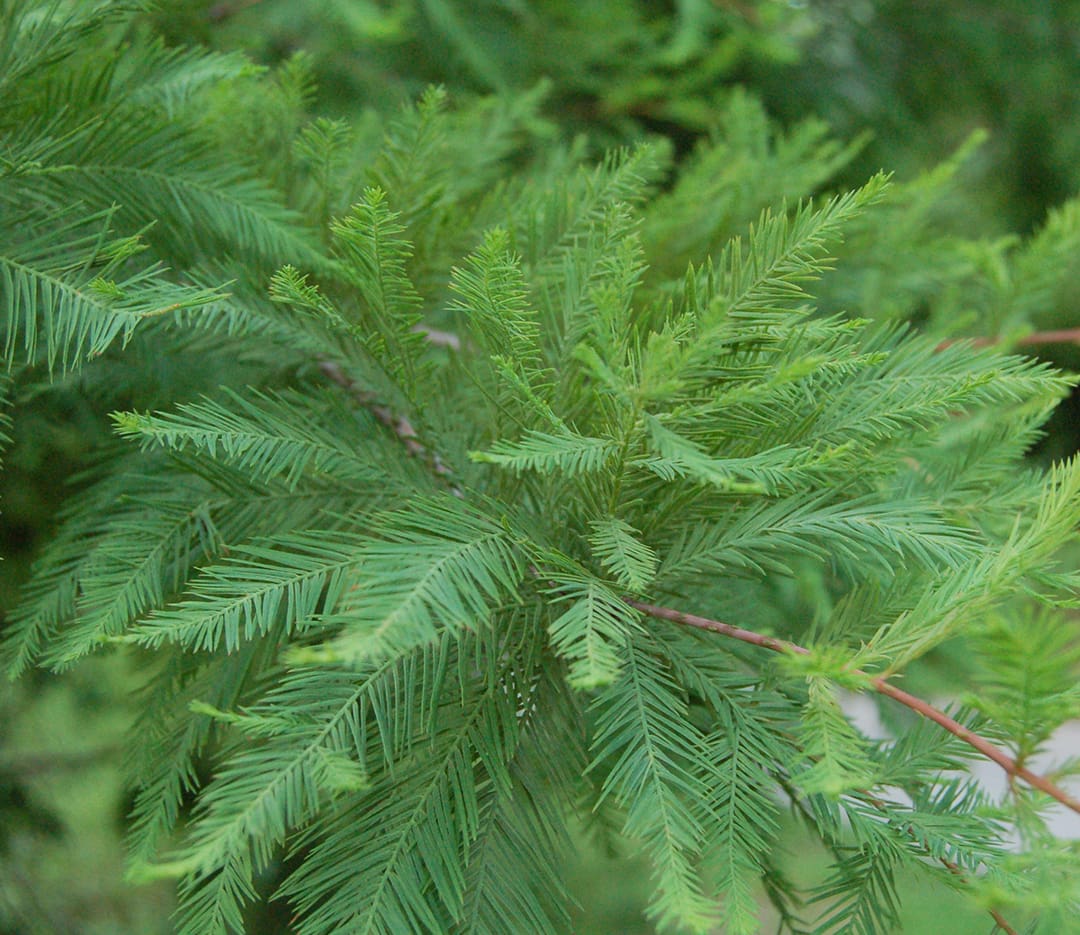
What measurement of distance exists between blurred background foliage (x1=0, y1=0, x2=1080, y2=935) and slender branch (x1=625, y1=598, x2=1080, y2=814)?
0.24 meters

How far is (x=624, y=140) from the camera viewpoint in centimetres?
160

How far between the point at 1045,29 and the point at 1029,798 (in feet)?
6.06

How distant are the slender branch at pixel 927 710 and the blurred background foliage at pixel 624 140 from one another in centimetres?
24

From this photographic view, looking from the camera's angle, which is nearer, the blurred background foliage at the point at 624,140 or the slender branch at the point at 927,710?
the slender branch at the point at 927,710

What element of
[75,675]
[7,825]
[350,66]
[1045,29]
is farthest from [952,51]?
[7,825]

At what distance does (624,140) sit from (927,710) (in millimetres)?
1289

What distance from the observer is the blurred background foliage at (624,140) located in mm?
916

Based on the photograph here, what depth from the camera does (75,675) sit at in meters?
1.41

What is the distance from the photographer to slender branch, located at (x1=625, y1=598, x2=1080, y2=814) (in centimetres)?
47

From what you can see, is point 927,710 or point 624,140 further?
point 624,140

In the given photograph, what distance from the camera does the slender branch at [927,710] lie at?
1.53 ft

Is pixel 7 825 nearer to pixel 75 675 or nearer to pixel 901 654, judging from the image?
pixel 75 675

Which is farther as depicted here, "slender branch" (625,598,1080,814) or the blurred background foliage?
the blurred background foliage

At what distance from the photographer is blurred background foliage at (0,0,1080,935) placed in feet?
3.01
